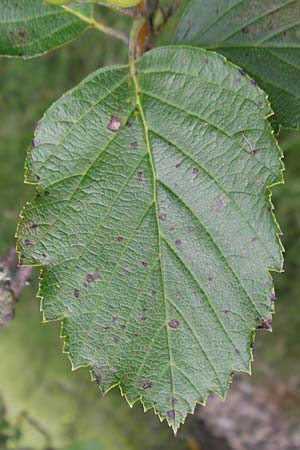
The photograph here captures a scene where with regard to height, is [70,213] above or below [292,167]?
below

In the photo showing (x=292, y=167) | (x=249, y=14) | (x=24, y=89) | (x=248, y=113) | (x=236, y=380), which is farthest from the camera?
(x=236, y=380)

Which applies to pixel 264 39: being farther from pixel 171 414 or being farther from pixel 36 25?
pixel 171 414

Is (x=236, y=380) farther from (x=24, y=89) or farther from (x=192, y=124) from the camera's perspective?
(x=192, y=124)

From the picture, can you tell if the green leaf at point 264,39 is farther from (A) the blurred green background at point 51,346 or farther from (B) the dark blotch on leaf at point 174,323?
(A) the blurred green background at point 51,346

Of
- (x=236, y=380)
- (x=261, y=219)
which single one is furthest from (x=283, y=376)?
(x=261, y=219)

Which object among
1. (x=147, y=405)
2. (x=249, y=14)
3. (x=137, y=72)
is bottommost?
(x=147, y=405)

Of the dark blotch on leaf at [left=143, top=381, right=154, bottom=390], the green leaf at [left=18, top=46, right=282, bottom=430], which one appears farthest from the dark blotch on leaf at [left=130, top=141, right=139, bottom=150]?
the dark blotch on leaf at [left=143, top=381, right=154, bottom=390]
